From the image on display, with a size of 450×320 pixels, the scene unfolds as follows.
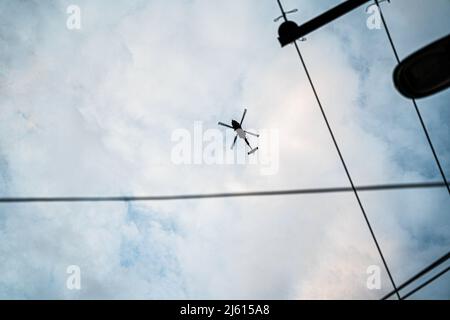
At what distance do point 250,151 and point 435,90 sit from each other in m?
A: 16.7

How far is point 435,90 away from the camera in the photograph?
243 centimetres
